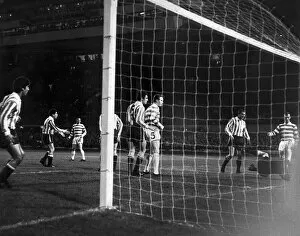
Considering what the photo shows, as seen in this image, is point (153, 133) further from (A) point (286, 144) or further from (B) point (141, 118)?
(A) point (286, 144)

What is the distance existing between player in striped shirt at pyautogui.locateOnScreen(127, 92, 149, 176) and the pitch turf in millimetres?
1084

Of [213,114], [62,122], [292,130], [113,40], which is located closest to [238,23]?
[113,40]

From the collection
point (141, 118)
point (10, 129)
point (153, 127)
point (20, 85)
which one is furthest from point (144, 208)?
point (153, 127)

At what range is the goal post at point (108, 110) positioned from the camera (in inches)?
260

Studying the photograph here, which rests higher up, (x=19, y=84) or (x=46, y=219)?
(x=19, y=84)

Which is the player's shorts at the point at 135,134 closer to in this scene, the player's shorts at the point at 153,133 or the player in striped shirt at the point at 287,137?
the player's shorts at the point at 153,133

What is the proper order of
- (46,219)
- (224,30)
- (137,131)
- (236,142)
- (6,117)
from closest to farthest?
1. (46,219)
2. (224,30)
3. (6,117)
4. (137,131)
5. (236,142)

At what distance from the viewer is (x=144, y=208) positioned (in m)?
6.73

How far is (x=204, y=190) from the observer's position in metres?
8.81

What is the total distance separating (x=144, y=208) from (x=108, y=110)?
1.48 m

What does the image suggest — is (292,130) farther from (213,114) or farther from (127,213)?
(213,114)

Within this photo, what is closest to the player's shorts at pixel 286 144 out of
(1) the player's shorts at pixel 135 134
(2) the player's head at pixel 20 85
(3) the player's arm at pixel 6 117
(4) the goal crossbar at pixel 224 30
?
(1) the player's shorts at pixel 135 134

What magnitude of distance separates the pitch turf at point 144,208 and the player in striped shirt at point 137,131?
Answer: 1084mm

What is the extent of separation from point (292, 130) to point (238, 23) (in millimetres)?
6981
